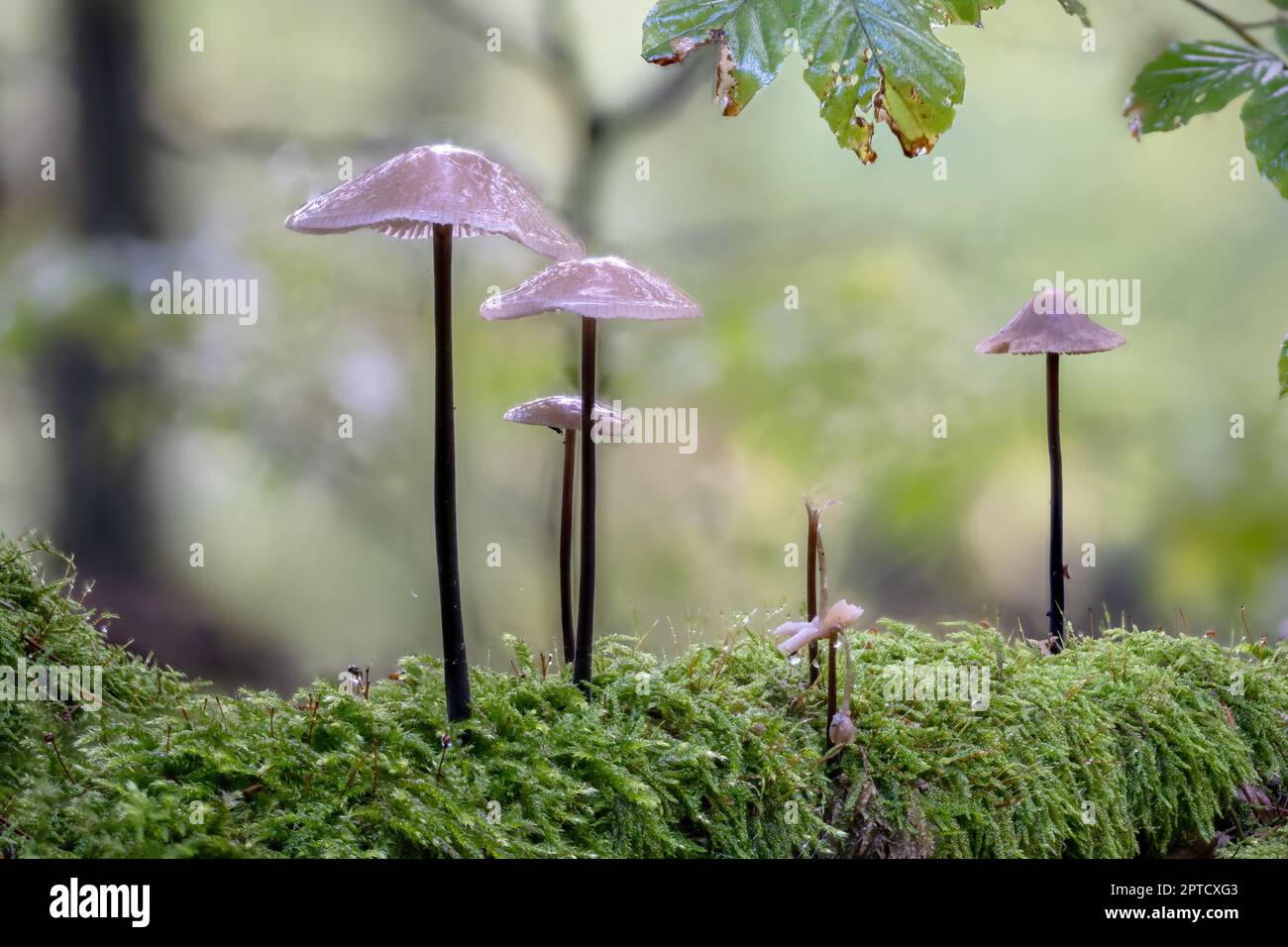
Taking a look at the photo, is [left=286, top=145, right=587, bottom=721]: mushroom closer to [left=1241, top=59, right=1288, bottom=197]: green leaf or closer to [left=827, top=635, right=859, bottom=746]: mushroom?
[left=827, top=635, right=859, bottom=746]: mushroom

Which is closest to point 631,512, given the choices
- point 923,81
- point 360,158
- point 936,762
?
point 360,158

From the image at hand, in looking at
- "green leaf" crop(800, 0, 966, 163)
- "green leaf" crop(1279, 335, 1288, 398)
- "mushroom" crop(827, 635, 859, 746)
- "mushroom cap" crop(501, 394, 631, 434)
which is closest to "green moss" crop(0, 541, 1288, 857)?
"mushroom" crop(827, 635, 859, 746)

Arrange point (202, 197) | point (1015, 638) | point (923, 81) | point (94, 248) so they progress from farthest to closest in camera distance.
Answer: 1. point (202, 197)
2. point (94, 248)
3. point (1015, 638)
4. point (923, 81)

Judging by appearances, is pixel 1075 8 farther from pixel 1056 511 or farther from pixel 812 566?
pixel 1056 511

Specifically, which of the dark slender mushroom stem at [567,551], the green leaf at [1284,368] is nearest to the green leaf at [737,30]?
the green leaf at [1284,368]

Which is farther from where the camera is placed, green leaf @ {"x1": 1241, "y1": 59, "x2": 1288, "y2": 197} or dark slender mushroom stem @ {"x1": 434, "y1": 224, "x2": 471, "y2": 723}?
dark slender mushroom stem @ {"x1": 434, "y1": 224, "x2": 471, "y2": 723}

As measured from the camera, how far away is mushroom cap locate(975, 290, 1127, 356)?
1796 mm

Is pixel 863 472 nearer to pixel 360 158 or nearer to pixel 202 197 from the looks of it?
pixel 360 158

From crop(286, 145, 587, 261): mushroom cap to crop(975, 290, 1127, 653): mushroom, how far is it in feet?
3.37

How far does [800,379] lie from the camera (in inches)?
122

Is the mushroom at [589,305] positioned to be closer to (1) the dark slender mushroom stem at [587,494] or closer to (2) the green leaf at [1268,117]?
(1) the dark slender mushroom stem at [587,494]

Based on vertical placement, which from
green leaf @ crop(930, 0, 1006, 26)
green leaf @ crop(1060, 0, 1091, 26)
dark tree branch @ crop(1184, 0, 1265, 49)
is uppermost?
green leaf @ crop(930, 0, 1006, 26)

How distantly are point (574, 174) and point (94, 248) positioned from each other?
1.50m

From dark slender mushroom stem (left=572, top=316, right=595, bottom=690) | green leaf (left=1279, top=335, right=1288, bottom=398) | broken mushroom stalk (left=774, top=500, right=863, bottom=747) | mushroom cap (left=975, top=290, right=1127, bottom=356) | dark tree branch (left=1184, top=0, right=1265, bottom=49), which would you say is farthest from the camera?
mushroom cap (left=975, top=290, right=1127, bottom=356)
